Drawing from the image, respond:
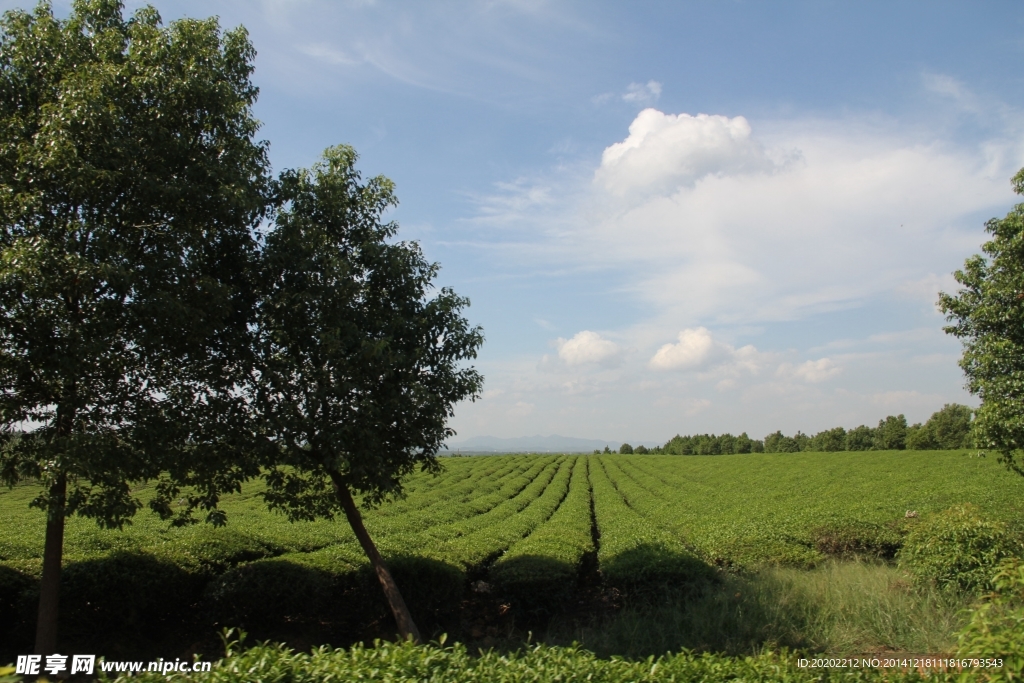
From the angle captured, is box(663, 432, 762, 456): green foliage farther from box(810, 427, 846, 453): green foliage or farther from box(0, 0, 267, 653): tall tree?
box(0, 0, 267, 653): tall tree

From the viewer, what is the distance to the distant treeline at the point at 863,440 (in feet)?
216

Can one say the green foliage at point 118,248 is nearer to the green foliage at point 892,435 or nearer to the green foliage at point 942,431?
the green foliage at point 942,431

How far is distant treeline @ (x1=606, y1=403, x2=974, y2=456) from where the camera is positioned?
65.9 metres

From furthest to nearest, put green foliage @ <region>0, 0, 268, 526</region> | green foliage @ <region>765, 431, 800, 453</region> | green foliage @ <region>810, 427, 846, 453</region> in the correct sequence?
green foliage @ <region>765, 431, 800, 453</region>, green foliage @ <region>810, 427, 846, 453</region>, green foliage @ <region>0, 0, 268, 526</region>

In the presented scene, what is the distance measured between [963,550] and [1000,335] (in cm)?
675

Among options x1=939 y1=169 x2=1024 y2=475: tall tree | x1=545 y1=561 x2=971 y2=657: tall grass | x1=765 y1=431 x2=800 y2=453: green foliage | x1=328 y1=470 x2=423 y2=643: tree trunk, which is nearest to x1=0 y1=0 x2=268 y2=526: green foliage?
x1=328 y1=470 x2=423 y2=643: tree trunk

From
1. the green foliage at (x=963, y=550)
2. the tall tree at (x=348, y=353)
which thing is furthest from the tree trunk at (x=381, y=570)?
the green foliage at (x=963, y=550)

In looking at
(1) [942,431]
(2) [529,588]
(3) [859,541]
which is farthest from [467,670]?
(1) [942,431]

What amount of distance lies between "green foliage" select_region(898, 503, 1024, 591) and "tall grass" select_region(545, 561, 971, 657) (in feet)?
0.94

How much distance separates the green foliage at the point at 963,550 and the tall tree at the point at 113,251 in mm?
10099

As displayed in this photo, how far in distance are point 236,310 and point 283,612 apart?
4664mm

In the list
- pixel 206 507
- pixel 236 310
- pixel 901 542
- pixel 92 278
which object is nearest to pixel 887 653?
pixel 901 542

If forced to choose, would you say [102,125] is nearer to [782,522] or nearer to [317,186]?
[317,186]

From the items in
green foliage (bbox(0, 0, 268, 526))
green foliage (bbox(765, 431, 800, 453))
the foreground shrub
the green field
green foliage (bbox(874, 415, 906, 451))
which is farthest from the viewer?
green foliage (bbox(765, 431, 800, 453))
